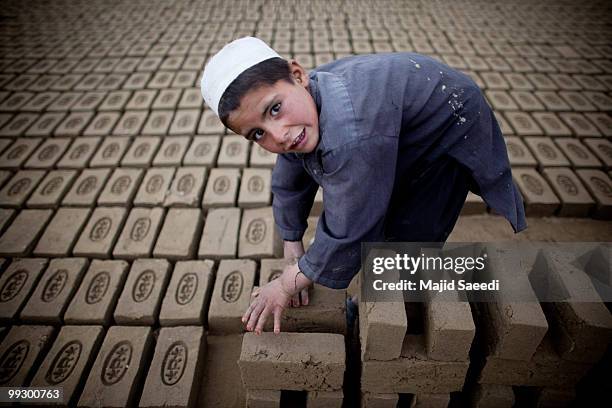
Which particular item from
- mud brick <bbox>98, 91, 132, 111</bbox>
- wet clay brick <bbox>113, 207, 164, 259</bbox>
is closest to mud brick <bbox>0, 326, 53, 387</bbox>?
Result: wet clay brick <bbox>113, 207, 164, 259</bbox>

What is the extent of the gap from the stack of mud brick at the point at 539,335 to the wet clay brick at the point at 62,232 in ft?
6.94

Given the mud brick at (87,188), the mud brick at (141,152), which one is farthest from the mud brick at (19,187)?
the mud brick at (141,152)

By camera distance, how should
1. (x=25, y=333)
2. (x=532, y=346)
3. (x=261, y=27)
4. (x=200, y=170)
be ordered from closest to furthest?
(x=532, y=346)
(x=25, y=333)
(x=200, y=170)
(x=261, y=27)

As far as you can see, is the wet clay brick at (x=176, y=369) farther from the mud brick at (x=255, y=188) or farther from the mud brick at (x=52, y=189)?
the mud brick at (x=52, y=189)

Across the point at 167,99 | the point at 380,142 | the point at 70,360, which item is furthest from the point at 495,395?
the point at 167,99

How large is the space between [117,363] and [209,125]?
180 cm

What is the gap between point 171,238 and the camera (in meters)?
2.03

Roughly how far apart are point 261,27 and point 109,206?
3.18 metres

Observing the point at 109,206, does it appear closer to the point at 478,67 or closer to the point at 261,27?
the point at 261,27

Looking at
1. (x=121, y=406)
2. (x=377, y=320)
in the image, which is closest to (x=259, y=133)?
(x=377, y=320)

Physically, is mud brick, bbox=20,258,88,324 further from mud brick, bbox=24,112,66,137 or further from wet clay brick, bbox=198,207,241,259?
mud brick, bbox=24,112,66,137

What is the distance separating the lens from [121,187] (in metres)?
2.32

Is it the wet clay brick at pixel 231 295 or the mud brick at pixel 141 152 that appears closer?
the wet clay brick at pixel 231 295

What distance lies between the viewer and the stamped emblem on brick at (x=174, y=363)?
148 cm
